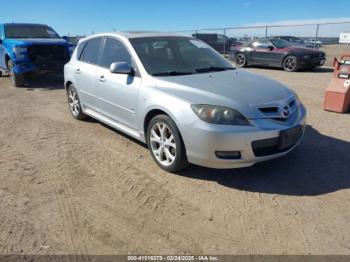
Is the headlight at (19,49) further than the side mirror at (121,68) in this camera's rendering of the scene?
Yes

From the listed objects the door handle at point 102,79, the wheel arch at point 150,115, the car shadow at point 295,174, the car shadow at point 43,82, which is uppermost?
the door handle at point 102,79

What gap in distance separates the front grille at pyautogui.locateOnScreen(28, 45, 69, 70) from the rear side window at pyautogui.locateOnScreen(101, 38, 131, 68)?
6278mm

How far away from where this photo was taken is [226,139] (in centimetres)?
351

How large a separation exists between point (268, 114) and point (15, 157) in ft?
11.8

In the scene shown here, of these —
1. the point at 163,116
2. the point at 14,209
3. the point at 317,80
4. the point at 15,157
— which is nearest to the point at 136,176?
the point at 163,116

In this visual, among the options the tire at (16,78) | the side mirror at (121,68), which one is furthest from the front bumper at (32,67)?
the side mirror at (121,68)

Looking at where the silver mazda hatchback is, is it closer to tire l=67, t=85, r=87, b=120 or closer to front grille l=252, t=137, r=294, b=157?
front grille l=252, t=137, r=294, b=157

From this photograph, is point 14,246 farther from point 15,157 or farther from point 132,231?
point 15,157

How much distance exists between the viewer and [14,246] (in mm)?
2869

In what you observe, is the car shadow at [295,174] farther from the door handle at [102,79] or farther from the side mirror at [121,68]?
the door handle at [102,79]

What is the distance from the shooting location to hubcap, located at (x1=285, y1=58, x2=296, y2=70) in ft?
44.3

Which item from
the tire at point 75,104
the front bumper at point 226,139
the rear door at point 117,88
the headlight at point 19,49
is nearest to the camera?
the front bumper at point 226,139

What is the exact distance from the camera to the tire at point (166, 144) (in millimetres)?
3865

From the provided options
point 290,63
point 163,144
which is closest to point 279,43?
point 290,63
